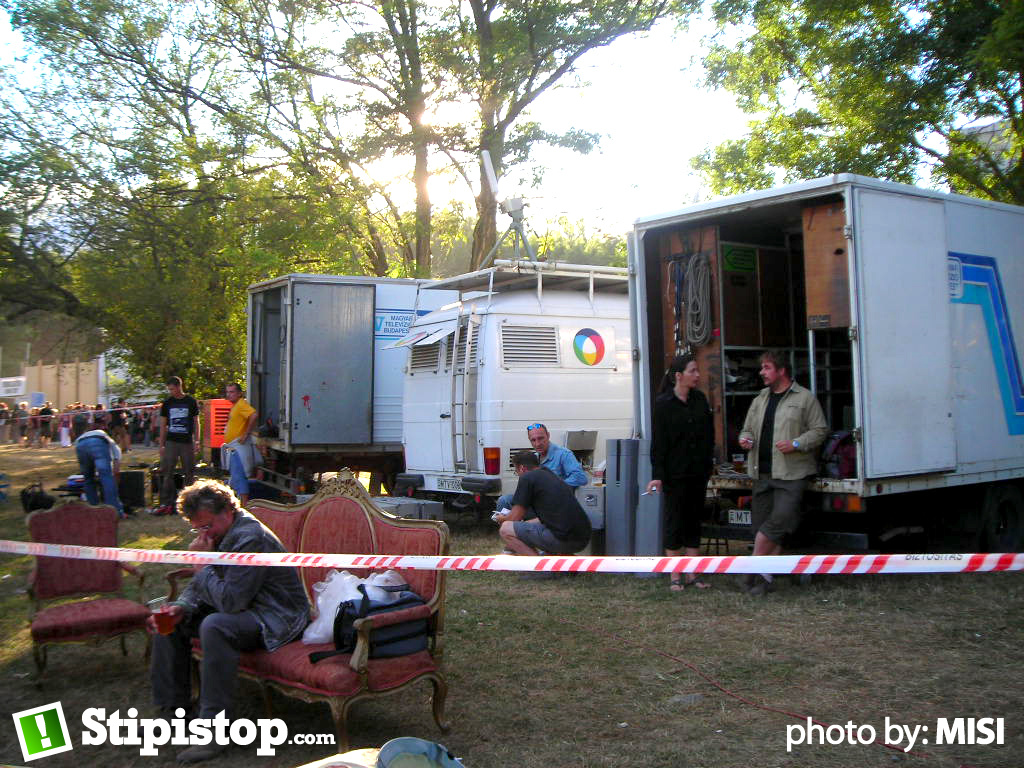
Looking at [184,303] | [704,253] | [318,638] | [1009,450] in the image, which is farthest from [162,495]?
[1009,450]

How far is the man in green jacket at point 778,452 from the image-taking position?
724 cm

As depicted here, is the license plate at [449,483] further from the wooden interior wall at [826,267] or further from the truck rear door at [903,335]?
the truck rear door at [903,335]

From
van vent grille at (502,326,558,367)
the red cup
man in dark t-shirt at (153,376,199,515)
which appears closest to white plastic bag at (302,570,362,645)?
the red cup

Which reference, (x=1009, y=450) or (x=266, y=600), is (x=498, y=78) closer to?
(x=1009, y=450)

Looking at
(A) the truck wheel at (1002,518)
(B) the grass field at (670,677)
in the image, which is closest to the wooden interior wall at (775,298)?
(A) the truck wheel at (1002,518)

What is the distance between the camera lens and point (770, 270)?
30.2ft

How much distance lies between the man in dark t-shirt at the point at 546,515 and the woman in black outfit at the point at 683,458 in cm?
91

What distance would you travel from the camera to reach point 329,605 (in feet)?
16.2

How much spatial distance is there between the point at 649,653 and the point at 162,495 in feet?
33.1

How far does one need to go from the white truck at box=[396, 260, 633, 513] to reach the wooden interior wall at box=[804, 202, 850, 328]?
321cm

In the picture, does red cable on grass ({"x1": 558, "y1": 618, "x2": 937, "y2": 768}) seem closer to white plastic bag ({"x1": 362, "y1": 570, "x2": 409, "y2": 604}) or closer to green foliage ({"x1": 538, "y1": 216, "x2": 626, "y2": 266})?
white plastic bag ({"x1": 362, "y1": 570, "x2": 409, "y2": 604})

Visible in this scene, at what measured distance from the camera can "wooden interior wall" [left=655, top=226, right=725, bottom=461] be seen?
8633mm

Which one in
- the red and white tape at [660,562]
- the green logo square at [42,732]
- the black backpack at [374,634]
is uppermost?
the red and white tape at [660,562]

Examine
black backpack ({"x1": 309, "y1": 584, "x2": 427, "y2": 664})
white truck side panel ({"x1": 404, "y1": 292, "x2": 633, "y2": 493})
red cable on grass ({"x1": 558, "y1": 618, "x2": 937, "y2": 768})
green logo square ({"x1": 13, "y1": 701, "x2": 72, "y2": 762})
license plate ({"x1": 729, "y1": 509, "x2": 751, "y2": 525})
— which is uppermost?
white truck side panel ({"x1": 404, "y1": 292, "x2": 633, "y2": 493})
